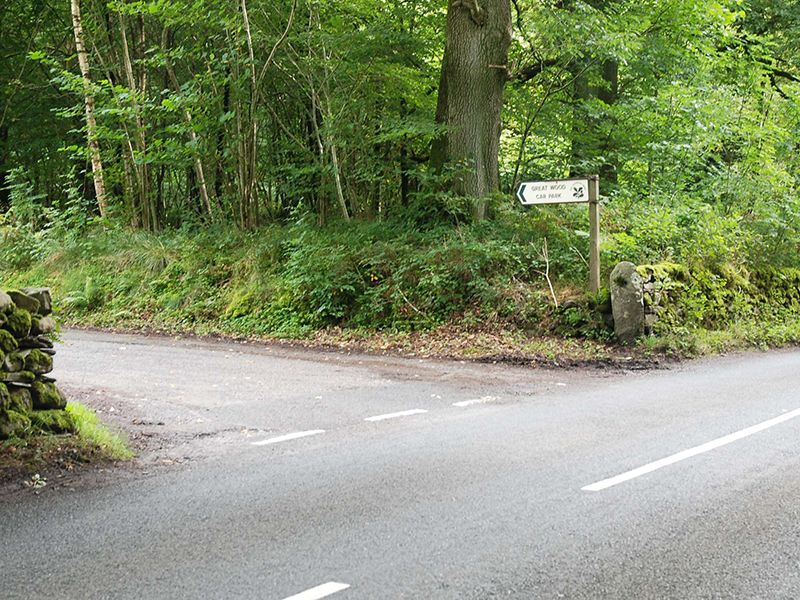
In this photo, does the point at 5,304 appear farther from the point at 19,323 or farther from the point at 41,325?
the point at 41,325

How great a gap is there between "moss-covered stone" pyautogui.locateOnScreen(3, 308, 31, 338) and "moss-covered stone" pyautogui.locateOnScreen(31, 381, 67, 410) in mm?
450

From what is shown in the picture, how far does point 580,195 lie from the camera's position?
45.0 ft

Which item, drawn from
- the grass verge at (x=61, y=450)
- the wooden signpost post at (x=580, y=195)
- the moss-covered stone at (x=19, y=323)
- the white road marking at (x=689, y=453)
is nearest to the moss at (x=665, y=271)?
the wooden signpost post at (x=580, y=195)

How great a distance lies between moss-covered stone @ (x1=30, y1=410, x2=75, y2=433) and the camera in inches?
256

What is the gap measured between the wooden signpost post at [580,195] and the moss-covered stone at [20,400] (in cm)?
945

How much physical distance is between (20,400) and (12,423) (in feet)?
0.87

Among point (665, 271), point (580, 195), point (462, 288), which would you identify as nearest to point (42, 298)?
point (462, 288)

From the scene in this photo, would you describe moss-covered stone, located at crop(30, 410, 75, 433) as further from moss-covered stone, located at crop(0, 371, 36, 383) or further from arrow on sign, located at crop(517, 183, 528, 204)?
arrow on sign, located at crop(517, 183, 528, 204)

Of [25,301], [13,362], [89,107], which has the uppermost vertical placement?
[89,107]

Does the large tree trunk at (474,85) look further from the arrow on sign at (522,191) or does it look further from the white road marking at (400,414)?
the white road marking at (400,414)

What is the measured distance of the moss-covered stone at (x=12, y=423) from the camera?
6148 mm

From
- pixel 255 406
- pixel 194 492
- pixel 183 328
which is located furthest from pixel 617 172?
pixel 194 492

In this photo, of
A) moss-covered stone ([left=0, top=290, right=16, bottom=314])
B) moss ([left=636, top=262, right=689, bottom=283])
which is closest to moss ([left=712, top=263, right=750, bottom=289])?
moss ([left=636, top=262, right=689, bottom=283])

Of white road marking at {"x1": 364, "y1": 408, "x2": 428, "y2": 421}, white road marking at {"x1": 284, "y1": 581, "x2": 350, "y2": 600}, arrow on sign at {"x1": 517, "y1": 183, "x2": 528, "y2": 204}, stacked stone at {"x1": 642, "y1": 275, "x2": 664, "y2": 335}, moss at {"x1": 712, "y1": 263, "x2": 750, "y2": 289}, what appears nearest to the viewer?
white road marking at {"x1": 284, "y1": 581, "x2": 350, "y2": 600}
